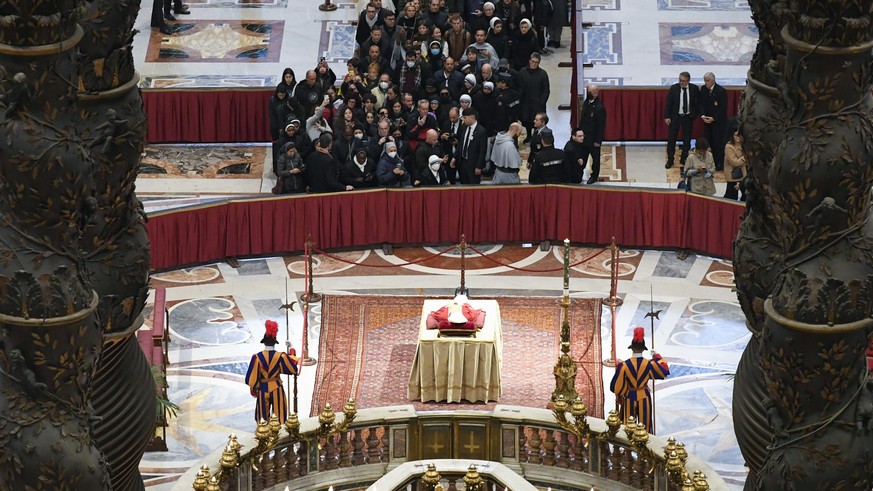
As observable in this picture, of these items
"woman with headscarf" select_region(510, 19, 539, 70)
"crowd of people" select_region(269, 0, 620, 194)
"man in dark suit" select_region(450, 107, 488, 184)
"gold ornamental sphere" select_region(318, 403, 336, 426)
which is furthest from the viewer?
"woman with headscarf" select_region(510, 19, 539, 70)

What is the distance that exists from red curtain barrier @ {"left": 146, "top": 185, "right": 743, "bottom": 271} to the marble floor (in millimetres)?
234

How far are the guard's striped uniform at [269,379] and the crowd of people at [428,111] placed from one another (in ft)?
18.3

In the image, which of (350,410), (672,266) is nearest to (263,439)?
(350,410)

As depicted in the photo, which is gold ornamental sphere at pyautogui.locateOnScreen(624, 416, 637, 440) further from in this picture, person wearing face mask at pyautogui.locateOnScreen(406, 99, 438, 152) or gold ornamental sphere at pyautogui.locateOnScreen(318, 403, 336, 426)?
person wearing face mask at pyautogui.locateOnScreen(406, 99, 438, 152)

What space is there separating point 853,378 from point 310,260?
536 inches

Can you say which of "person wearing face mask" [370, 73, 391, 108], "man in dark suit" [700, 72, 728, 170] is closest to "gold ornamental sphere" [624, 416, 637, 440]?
"person wearing face mask" [370, 73, 391, 108]

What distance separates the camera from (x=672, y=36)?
104ft

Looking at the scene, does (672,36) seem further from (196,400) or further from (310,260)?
(196,400)

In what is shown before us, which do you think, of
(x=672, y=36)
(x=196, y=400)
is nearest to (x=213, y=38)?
(x=672, y=36)

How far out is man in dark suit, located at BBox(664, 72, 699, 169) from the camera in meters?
27.0

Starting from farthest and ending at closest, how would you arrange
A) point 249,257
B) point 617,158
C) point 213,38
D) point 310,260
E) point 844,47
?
point 213,38
point 617,158
point 249,257
point 310,260
point 844,47

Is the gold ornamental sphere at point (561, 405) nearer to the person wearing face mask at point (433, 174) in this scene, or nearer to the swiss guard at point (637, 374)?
the swiss guard at point (637, 374)

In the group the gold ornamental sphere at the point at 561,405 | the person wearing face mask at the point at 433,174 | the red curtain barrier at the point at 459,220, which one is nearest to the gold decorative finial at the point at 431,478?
the gold ornamental sphere at the point at 561,405

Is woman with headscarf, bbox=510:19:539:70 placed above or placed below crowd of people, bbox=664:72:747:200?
above
